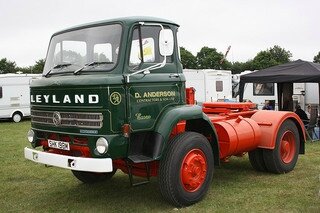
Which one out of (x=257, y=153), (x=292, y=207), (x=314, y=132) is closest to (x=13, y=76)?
(x=314, y=132)

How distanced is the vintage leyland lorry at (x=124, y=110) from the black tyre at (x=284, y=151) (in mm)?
1399

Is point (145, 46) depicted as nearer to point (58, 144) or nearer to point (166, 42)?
point (166, 42)

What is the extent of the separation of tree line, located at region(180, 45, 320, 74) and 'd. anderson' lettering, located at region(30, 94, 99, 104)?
4591cm

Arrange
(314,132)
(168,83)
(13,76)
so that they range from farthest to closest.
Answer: (13,76) → (314,132) → (168,83)

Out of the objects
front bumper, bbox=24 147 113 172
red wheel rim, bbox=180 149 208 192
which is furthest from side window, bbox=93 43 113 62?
red wheel rim, bbox=180 149 208 192

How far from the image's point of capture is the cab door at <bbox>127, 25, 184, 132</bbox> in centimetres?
510

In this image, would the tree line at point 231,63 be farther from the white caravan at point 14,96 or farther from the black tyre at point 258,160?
the black tyre at point 258,160

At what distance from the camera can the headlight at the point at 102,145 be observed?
15.7 feet

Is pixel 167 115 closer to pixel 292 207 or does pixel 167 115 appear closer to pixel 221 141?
pixel 221 141

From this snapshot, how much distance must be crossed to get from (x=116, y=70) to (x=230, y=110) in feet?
10.6

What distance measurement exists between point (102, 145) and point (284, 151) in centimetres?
404

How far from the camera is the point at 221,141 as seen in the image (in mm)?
6340

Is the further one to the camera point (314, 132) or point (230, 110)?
point (314, 132)

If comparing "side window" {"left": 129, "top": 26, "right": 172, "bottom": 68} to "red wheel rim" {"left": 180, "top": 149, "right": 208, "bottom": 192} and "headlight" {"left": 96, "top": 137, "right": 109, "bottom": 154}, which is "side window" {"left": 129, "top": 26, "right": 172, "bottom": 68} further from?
"red wheel rim" {"left": 180, "top": 149, "right": 208, "bottom": 192}
